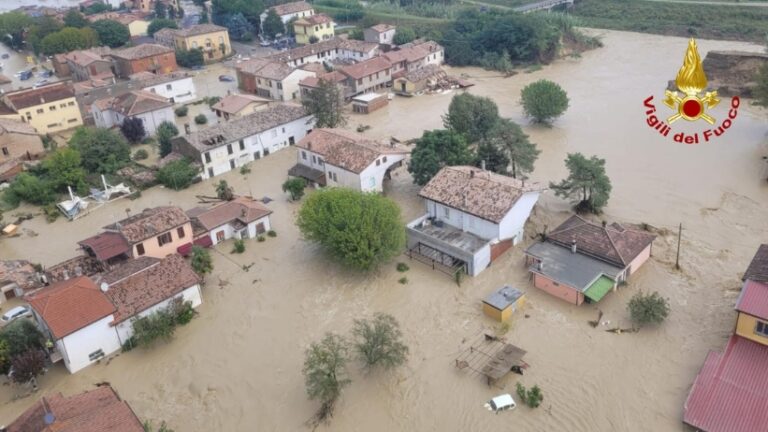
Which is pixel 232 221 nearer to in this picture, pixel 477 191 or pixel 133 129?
pixel 477 191

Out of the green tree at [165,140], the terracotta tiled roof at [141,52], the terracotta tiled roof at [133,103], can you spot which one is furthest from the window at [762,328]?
the terracotta tiled roof at [141,52]

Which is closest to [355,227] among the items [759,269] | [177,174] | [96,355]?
[96,355]

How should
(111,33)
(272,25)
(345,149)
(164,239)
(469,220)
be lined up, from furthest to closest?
(272,25)
(111,33)
(345,149)
(164,239)
(469,220)

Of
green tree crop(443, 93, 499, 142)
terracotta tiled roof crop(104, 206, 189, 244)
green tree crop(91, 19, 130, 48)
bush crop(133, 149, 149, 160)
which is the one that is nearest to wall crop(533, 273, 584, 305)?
green tree crop(443, 93, 499, 142)

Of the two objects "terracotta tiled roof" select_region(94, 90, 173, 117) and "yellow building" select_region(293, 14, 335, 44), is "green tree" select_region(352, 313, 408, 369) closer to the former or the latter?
"terracotta tiled roof" select_region(94, 90, 173, 117)

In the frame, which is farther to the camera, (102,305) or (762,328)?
(102,305)

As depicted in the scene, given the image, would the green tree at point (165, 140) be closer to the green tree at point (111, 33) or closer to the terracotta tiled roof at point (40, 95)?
the terracotta tiled roof at point (40, 95)

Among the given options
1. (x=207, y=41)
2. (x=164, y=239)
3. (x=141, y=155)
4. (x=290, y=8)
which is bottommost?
(x=141, y=155)
